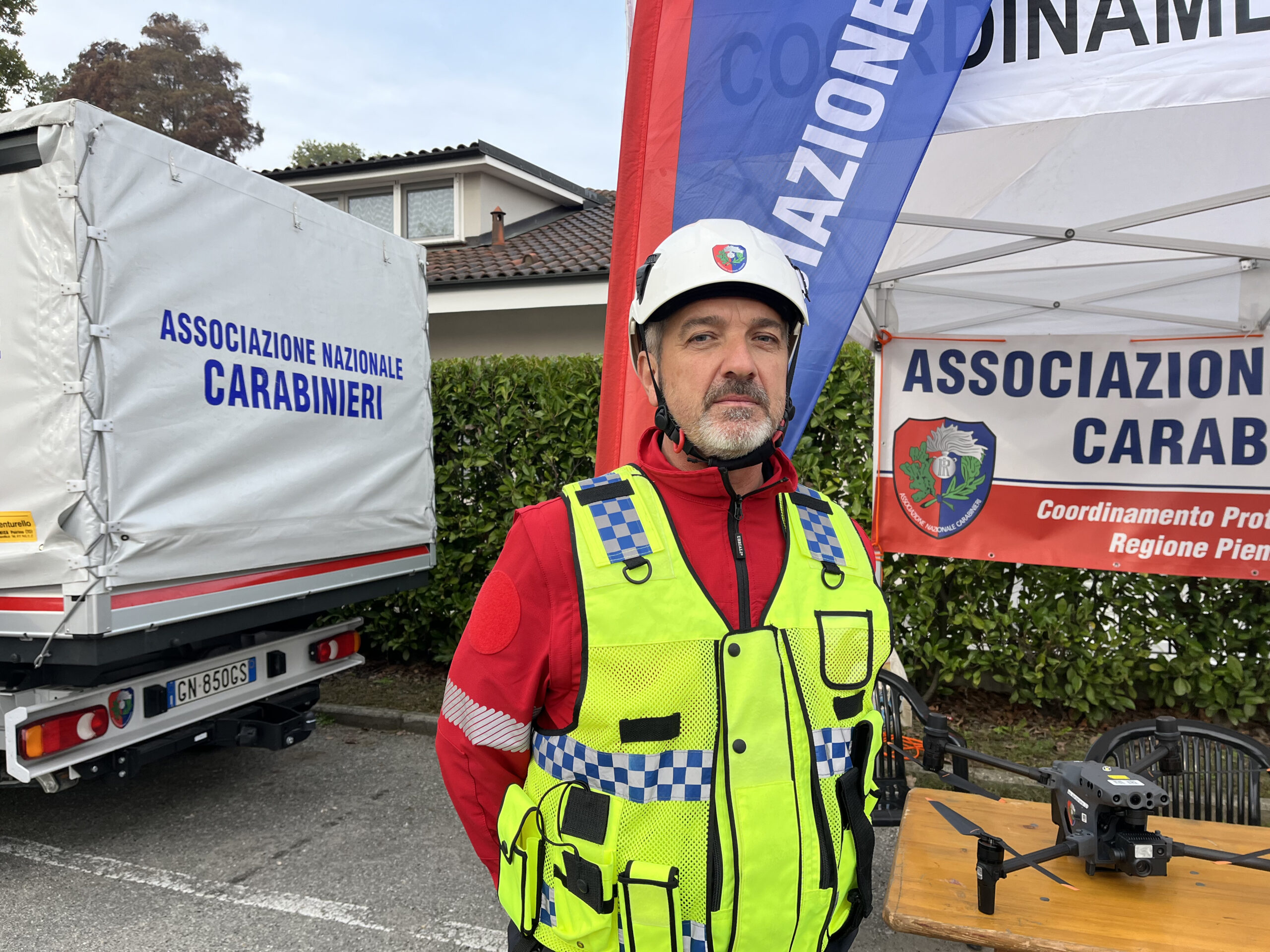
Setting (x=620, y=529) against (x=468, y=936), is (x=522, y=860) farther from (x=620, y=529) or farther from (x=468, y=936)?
(x=468, y=936)

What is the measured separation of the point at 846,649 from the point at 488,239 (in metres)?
14.8

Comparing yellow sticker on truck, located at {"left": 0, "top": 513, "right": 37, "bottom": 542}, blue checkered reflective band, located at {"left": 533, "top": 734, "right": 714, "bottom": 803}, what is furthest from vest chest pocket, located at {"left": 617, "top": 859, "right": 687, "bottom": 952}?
yellow sticker on truck, located at {"left": 0, "top": 513, "right": 37, "bottom": 542}

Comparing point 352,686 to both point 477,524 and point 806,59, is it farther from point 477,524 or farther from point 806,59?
point 806,59

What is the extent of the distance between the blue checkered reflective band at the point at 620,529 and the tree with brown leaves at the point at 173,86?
35.1 m

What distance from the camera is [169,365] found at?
356 centimetres

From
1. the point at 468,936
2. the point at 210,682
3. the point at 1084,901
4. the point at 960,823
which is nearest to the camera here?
the point at 1084,901

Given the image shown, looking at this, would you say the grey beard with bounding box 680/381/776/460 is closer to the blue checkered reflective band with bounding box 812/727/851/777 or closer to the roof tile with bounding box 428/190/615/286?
the blue checkered reflective band with bounding box 812/727/851/777

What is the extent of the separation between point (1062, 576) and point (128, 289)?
493cm

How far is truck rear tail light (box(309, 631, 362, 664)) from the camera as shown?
483 cm

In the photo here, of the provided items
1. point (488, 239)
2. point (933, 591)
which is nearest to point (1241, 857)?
point (933, 591)

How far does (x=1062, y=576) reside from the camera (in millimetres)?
4984

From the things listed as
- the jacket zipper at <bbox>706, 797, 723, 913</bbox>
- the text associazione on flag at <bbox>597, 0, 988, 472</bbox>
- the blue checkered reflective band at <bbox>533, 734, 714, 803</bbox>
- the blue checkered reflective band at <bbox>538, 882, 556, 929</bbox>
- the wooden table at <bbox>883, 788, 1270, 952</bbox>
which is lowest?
the wooden table at <bbox>883, 788, 1270, 952</bbox>

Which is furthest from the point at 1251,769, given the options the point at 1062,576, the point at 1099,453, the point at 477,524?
the point at 477,524

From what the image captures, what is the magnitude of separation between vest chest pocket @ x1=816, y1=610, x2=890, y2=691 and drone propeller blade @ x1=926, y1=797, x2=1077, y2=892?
32.5 inches
